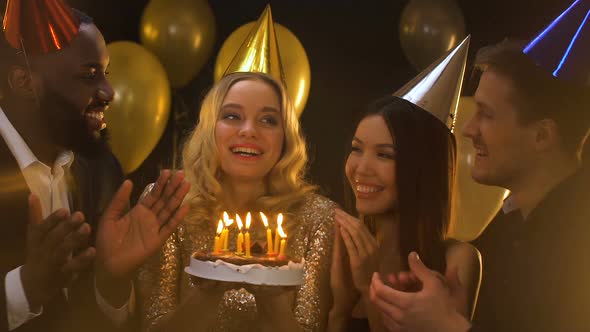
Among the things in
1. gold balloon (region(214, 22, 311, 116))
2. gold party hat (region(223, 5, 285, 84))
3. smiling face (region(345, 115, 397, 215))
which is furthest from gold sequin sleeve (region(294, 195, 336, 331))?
gold party hat (region(223, 5, 285, 84))

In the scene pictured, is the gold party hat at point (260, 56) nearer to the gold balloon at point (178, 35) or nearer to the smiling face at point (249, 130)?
the smiling face at point (249, 130)

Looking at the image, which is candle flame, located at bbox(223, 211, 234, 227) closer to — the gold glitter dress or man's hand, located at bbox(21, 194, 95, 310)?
the gold glitter dress

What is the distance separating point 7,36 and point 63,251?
0.72 m

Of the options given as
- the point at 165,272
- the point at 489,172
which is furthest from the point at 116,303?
Result: the point at 489,172

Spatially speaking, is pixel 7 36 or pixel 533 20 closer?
pixel 7 36

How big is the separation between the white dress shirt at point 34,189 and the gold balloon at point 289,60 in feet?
2.07

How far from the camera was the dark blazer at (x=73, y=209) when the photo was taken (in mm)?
2416

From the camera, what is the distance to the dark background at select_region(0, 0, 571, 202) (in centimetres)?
258

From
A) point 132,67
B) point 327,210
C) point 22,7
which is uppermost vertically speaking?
point 22,7

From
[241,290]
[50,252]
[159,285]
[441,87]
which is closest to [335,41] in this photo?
[441,87]

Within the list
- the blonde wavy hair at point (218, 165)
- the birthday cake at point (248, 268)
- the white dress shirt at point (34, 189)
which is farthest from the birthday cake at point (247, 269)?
the white dress shirt at point (34, 189)

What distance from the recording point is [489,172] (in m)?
2.50

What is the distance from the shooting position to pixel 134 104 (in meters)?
2.59

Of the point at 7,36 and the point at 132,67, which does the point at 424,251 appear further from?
the point at 7,36
